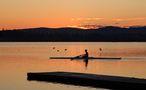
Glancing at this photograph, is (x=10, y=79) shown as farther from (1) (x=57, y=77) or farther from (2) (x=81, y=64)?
(2) (x=81, y=64)

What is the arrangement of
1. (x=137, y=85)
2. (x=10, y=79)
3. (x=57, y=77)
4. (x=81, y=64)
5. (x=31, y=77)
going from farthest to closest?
(x=81, y=64) < (x=10, y=79) < (x=31, y=77) < (x=57, y=77) < (x=137, y=85)

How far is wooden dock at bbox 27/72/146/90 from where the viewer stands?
21812 millimetres

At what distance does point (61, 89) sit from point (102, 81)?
2.65 m

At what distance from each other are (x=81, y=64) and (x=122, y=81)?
75.8 ft

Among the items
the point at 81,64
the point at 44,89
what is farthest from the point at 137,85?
the point at 81,64

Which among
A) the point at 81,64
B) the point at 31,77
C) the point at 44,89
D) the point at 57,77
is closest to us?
the point at 44,89

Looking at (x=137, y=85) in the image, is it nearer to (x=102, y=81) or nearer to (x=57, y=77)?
(x=102, y=81)

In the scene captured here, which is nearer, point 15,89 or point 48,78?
point 15,89

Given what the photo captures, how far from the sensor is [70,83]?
2559 cm

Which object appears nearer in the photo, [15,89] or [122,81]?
[122,81]

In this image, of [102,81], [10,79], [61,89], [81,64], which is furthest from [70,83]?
[81,64]

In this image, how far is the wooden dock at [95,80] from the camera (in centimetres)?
2181

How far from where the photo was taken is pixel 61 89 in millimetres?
24828

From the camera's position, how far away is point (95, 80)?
2419cm
